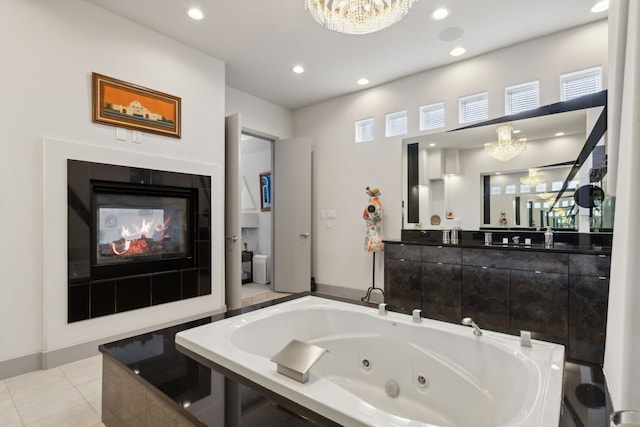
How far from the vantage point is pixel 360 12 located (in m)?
2.18

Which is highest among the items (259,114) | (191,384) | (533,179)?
(259,114)

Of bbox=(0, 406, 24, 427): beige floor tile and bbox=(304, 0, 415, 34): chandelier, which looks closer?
bbox=(0, 406, 24, 427): beige floor tile

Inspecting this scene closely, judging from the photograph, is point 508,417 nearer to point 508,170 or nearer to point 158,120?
point 508,170

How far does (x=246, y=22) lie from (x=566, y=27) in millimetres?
3149

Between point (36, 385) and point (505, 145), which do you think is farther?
point (505, 145)

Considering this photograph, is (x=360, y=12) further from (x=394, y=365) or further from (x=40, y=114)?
(x=40, y=114)

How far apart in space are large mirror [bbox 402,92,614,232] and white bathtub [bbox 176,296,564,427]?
2.09m

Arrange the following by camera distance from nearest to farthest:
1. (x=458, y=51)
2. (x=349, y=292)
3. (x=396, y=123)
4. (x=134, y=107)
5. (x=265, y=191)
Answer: (x=134, y=107)
(x=458, y=51)
(x=396, y=123)
(x=349, y=292)
(x=265, y=191)

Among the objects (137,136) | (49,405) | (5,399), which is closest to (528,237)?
(137,136)

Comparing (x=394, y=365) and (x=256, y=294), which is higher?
(x=394, y=365)

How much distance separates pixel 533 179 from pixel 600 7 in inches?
62.2

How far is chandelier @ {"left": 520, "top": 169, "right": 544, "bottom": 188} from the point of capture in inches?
129

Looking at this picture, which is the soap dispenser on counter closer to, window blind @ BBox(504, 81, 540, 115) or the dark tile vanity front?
the dark tile vanity front

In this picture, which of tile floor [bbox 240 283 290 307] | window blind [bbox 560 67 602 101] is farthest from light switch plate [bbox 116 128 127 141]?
window blind [bbox 560 67 602 101]
